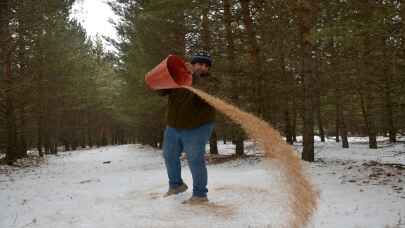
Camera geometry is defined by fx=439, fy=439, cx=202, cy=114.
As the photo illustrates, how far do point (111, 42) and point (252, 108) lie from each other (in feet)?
55.3

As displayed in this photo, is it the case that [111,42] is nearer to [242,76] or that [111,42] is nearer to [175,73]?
[242,76]

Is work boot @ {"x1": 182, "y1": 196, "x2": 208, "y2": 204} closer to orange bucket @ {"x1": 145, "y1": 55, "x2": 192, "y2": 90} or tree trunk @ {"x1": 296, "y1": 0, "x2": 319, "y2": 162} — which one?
orange bucket @ {"x1": 145, "y1": 55, "x2": 192, "y2": 90}

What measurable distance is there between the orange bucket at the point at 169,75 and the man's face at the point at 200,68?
0.46ft

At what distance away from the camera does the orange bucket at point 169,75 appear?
575 centimetres

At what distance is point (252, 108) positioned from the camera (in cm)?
1273

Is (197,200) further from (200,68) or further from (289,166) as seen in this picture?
(289,166)

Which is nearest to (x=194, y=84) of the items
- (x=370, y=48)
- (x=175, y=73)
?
(x=175, y=73)

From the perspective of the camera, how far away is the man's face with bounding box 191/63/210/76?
5.90 m

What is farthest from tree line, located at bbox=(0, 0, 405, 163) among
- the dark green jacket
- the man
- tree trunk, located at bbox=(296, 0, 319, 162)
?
the dark green jacket

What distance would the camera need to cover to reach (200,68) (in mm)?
Result: 5906

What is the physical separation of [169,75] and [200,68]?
0.45 m

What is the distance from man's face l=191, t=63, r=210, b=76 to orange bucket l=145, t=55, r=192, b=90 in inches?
5.5

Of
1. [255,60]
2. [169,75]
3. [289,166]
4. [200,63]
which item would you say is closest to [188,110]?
[169,75]

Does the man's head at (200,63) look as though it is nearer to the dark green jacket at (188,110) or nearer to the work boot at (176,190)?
the dark green jacket at (188,110)
